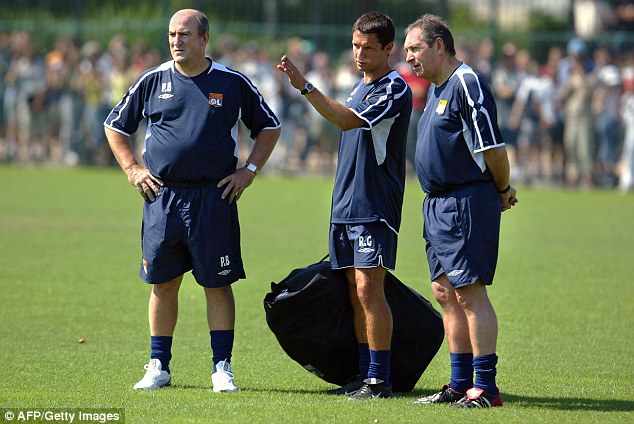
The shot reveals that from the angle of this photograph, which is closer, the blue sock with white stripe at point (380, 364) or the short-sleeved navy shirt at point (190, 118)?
the blue sock with white stripe at point (380, 364)

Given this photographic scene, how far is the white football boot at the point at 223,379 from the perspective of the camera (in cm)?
664

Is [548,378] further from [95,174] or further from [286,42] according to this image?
[286,42]

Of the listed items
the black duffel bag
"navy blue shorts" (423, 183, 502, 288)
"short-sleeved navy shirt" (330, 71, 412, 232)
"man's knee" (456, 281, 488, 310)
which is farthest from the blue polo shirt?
the black duffel bag

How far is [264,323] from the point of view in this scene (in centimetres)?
908

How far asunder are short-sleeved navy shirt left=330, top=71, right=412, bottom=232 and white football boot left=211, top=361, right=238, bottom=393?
1.12 m

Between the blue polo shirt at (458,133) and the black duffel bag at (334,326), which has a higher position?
the blue polo shirt at (458,133)

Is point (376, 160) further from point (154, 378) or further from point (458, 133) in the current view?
point (154, 378)

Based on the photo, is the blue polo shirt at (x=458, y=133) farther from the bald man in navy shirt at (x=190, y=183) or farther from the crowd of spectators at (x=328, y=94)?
the crowd of spectators at (x=328, y=94)

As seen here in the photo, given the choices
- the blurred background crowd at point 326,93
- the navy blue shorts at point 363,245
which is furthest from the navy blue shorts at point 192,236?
the blurred background crowd at point 326,93

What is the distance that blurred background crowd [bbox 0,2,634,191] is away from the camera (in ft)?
73.5

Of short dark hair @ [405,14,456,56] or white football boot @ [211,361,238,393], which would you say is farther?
white football boot @ [211,361,238,393]

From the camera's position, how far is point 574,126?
74.2 feet

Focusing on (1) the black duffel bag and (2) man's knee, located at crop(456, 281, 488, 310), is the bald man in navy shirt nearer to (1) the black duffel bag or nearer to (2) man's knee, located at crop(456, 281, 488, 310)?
(1) the black duffel bag

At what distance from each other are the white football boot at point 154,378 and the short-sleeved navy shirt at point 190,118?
1135mm
